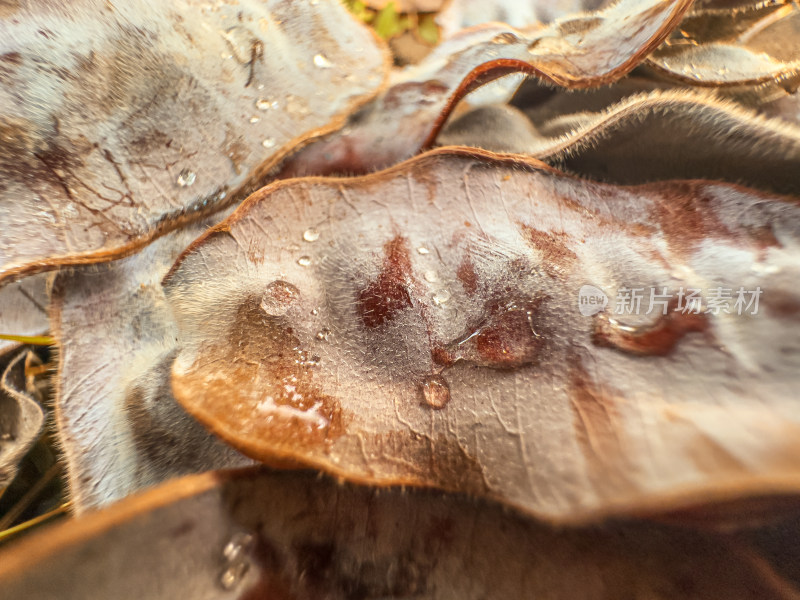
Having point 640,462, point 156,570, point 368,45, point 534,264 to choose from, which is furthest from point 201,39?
point 640,462

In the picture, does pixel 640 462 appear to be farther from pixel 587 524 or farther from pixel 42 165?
pixel 42 165

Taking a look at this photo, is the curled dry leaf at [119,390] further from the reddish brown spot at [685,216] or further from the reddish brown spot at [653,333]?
the reddish brown spot at [685,216]

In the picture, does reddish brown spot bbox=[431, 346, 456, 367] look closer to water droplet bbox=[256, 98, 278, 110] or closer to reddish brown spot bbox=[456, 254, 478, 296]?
reddish brown spot bbox=[456, 254, 478, 296]

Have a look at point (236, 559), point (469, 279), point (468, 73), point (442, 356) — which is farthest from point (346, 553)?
point (468, 73)

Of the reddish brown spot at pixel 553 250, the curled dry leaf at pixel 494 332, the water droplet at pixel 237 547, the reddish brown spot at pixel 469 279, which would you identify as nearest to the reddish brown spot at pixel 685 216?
the curled dry leaf at pixel 494 332

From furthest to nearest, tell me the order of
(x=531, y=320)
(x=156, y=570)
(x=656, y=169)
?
(x=656, y=169) → (x=531, y=320) → (x=156, y=570)
